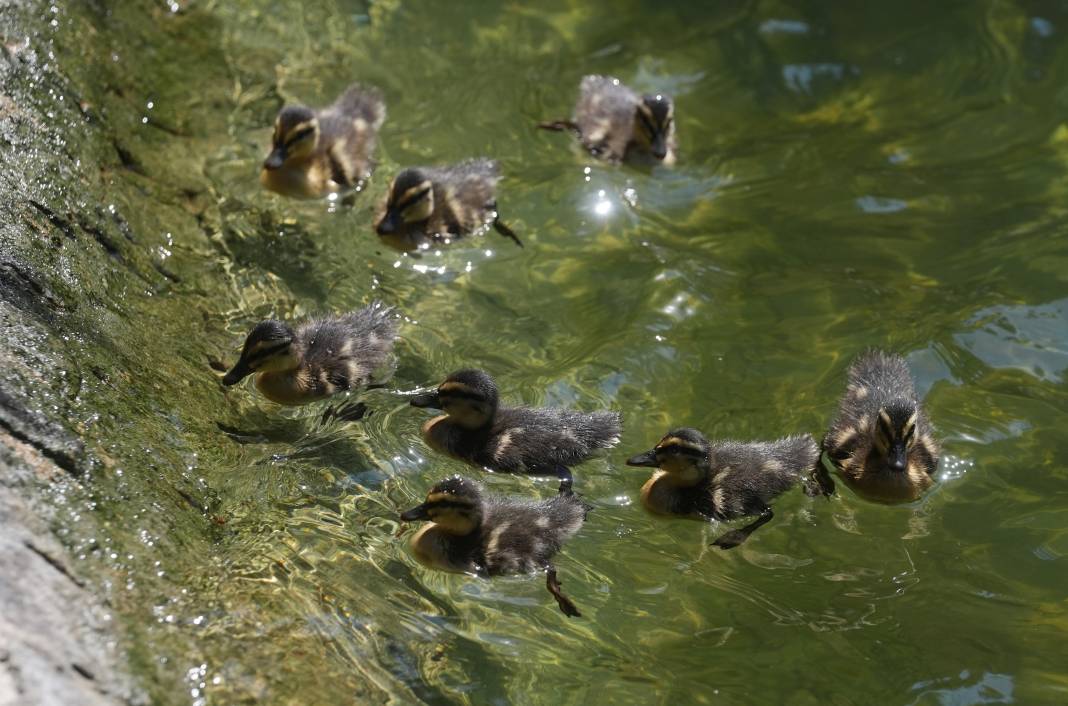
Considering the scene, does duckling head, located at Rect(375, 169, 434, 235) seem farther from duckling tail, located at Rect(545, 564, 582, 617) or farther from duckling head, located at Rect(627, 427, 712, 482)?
duckling tail, located at Rect(545, 564, 582, 617)

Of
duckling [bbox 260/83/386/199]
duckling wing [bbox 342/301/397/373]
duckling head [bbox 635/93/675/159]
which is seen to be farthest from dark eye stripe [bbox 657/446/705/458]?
duckling [bbox 260/83/386/199]

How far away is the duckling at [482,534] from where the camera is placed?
4113mm

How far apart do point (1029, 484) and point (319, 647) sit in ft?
8.66

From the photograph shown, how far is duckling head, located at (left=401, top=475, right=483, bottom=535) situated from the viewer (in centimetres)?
410

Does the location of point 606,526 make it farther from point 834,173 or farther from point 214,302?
point 834,173

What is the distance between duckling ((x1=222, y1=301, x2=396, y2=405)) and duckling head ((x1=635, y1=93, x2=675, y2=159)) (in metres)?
1.88


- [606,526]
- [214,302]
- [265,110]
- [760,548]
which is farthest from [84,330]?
[265,110]

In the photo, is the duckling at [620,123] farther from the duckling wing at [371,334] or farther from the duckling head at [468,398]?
the duckling head at [468,398]

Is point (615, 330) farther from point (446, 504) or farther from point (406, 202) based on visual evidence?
point (446, 504)

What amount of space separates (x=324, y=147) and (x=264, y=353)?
180cm

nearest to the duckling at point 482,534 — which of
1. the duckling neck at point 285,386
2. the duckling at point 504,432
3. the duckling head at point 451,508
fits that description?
the duckling head at point 451,508

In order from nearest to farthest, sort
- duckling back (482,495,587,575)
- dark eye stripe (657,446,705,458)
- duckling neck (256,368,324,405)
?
duckling back (482,495,587,575) → dark eye stripe (657,446,705,458) → duckling neck (256,368,324,405)

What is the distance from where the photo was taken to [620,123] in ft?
21.4

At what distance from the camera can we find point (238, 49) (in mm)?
6992
